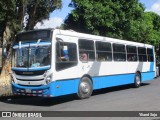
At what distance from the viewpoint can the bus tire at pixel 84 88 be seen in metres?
13.4

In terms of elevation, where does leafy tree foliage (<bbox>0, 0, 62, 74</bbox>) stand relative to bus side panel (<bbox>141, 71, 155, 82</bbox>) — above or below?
above

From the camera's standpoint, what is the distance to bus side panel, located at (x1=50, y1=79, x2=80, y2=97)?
38.6 feet

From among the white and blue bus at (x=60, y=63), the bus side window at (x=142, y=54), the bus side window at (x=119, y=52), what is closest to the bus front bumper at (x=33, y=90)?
the white and blue bus at (x=60, y=63)

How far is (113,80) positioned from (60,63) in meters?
4.40

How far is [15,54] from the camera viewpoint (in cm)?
1279

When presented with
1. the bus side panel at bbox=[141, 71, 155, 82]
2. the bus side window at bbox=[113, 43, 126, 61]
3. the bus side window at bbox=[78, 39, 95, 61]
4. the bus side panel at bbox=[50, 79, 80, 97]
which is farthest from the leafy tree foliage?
the bus side panel at bbox=[50, 79, 80, 97]

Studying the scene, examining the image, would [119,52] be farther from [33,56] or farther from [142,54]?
[33,56]

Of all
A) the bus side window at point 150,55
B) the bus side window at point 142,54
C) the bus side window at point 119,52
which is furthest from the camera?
the bus side window at point 150,55

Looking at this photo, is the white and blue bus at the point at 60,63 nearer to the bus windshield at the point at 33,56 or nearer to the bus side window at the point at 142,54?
the bus windshield at the point at 33,56

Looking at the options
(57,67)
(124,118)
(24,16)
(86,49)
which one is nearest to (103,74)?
(86,49)

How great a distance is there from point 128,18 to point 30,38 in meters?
14.6

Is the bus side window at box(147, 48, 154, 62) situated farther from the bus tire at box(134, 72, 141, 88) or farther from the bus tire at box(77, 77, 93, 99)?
the bus tire at box(77, 77, 93, 99)

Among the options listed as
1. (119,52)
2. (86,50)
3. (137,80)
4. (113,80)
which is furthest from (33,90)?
(137,80)

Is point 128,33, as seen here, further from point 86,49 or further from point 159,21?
point 159,21
